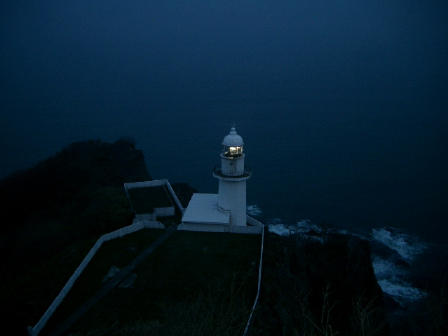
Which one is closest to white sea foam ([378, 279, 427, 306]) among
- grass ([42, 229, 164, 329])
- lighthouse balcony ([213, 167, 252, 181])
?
lighthouse balcony ([213, 167, 252, 181])

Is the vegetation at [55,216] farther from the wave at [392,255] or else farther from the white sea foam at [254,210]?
the wave at [392,255]

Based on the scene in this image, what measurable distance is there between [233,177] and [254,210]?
73.5ft

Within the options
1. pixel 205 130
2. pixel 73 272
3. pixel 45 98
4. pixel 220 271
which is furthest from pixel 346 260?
pixel 45 98

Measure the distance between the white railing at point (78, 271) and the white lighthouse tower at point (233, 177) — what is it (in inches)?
184

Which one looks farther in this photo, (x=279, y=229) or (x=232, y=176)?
(x=279, y=229)

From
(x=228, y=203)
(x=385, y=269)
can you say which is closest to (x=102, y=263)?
(x=228, y=203)

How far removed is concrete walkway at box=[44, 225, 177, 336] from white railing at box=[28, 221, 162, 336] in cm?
51

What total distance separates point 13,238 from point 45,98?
88919 mm

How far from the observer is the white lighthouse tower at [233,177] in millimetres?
19656

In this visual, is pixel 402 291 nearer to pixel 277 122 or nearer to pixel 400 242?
pixel 400 242

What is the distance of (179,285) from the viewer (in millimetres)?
13852

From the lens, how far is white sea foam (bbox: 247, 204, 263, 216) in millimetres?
40219

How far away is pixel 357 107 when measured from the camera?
317 ft

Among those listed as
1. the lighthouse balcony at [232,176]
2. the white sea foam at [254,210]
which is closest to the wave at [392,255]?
the white sea foam at [254,210]
